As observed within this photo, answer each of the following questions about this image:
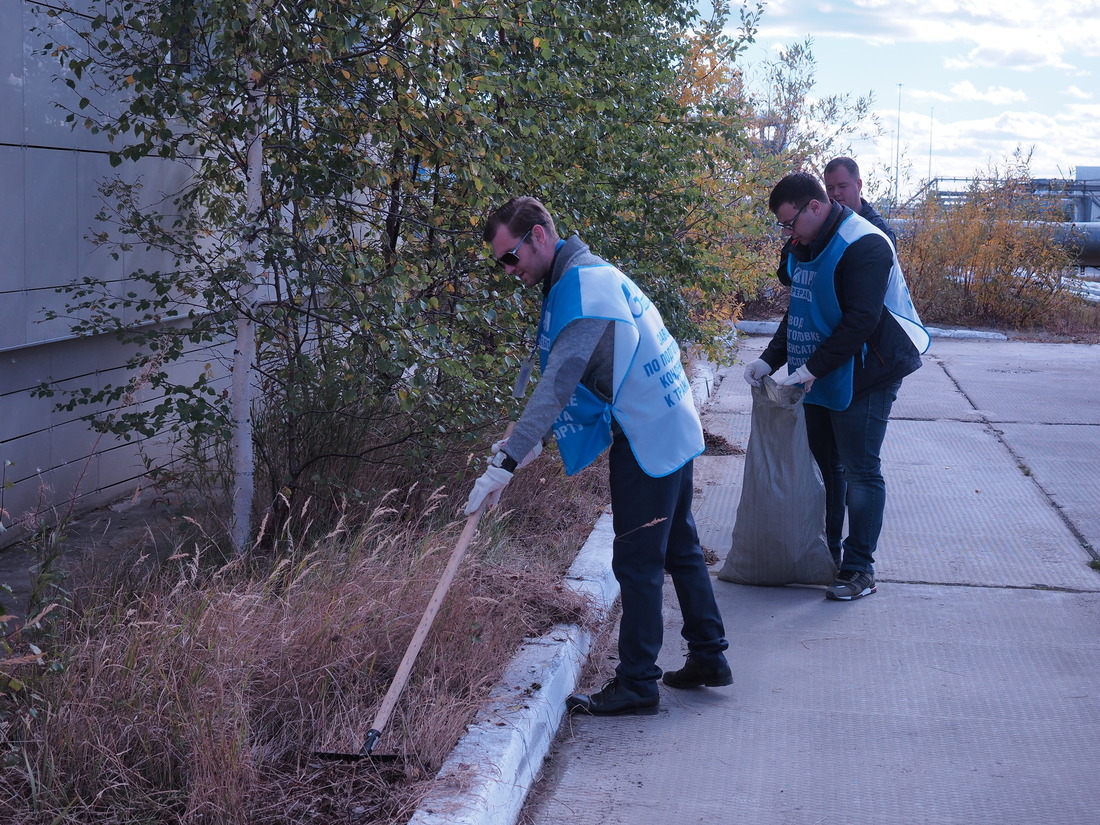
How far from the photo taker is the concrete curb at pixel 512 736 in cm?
305

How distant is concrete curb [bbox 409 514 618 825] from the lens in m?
3.05

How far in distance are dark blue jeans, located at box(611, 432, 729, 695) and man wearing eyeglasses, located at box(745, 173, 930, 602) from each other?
4.24 ft

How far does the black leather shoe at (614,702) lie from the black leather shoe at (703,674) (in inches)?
8.3

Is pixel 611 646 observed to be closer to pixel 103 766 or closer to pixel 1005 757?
pixel 1005 757

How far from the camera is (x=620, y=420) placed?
3.89 metres

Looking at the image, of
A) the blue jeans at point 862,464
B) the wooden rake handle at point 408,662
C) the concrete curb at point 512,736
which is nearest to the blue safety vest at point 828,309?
the blue jeans at point 862,464

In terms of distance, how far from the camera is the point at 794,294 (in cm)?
535

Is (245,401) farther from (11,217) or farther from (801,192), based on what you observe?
(801,192)

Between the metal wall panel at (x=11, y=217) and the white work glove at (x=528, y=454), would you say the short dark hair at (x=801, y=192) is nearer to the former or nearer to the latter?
the white work glove at (x=528, y=454)

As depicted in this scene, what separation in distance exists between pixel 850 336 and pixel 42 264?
12.9 ft

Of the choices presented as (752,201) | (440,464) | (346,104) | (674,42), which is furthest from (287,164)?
(752,201)

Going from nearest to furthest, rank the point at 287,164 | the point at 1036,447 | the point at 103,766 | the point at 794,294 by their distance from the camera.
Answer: the point at 103,766 < the point at 287,164 < the point at 794,294 < the point at 1036,447

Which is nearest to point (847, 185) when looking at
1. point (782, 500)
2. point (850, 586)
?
point (782, 500)

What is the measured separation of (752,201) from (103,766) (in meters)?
7.27
